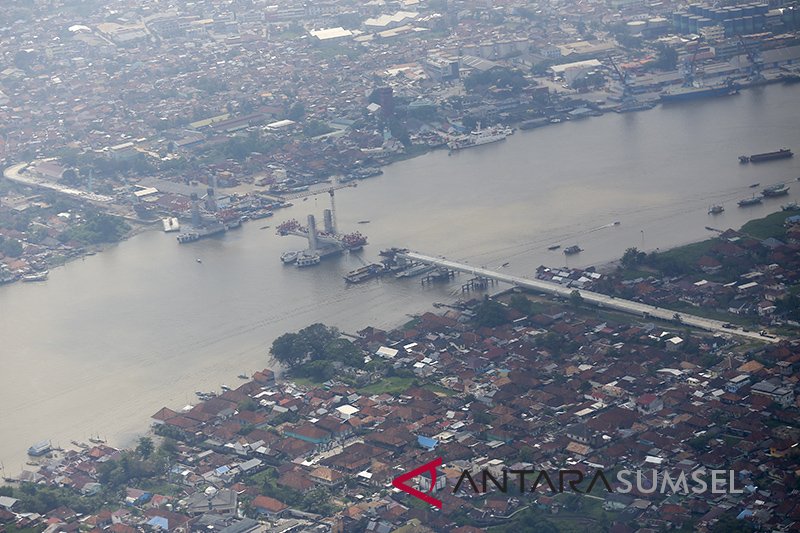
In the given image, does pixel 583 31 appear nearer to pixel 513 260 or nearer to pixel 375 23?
pixel 375 23

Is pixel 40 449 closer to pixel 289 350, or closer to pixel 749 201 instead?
pixel 289 350

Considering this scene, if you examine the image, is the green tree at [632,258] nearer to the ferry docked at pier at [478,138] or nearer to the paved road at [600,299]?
the paved road at [600,299]

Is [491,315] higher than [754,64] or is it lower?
lower

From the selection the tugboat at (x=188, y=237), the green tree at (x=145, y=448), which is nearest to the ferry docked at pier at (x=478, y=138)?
the tugboat at (x=188, y=237)

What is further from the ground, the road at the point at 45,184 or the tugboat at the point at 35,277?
the road at the point at 45,184

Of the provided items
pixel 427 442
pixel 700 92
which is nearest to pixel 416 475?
pixel 427 442

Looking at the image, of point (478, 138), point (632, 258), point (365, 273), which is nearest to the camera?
point (632, 258)
